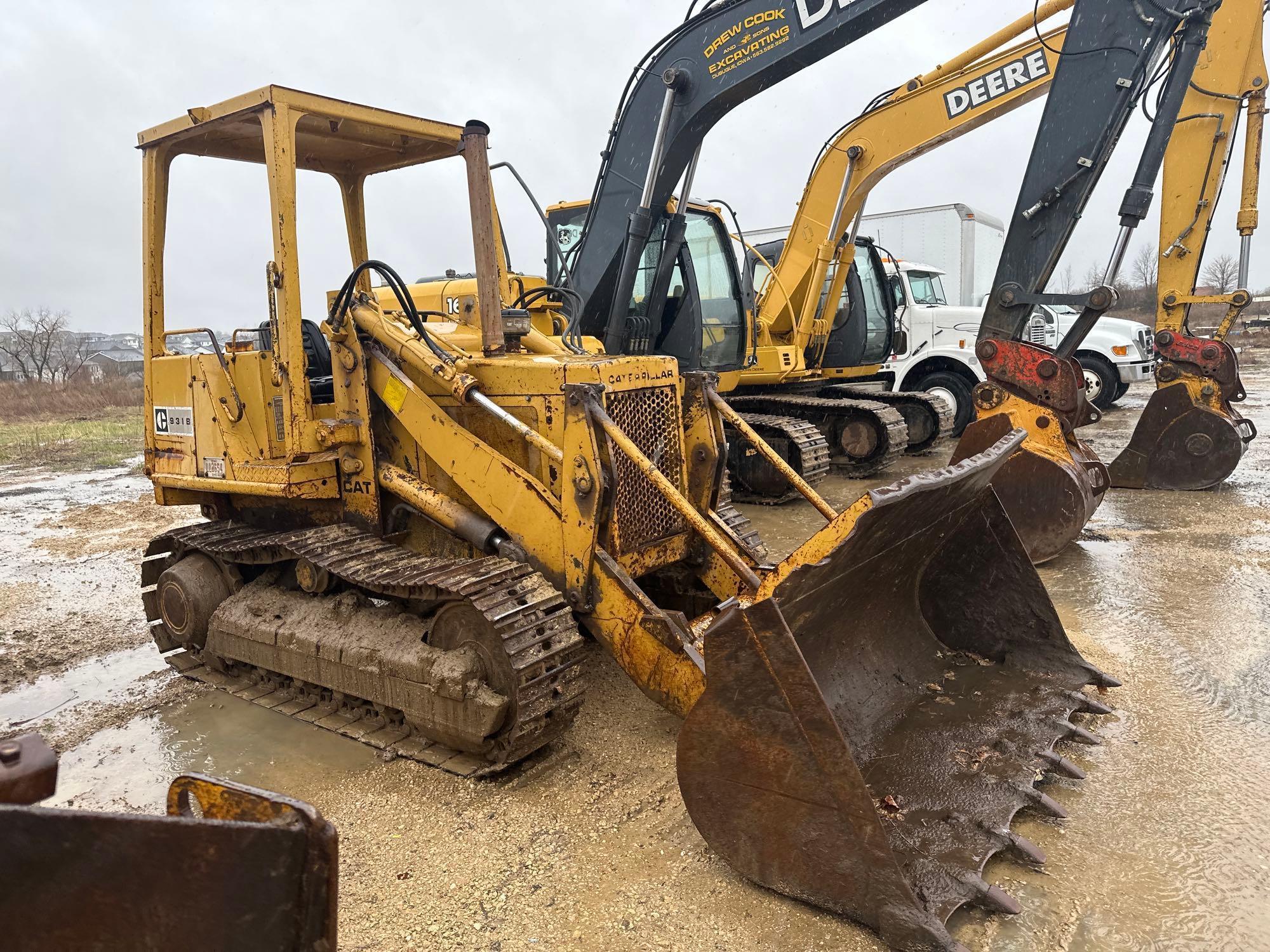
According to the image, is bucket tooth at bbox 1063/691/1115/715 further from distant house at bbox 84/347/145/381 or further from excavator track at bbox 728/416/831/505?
distant house at bbox 84/347/145/381

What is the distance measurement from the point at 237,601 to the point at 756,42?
5492mm

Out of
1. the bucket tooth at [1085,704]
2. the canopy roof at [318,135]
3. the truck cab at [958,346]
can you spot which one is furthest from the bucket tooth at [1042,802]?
the truck cab at [958,346]

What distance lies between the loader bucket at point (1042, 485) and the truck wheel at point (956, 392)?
6.70 metres

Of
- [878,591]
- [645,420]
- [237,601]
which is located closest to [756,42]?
[645,420]

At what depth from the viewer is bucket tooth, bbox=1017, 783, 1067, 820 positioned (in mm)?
2926

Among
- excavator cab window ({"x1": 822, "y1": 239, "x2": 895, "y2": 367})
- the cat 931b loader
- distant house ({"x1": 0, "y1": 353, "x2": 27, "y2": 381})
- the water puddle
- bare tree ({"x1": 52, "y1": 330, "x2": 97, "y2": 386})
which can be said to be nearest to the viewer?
the cat 931b loader

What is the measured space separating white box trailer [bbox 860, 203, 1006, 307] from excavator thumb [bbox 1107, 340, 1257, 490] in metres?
9.81

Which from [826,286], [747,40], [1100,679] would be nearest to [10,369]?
[826,286]

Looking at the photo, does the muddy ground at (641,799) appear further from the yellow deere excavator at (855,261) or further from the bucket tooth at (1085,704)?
the yellow deere excavator at (855,261)

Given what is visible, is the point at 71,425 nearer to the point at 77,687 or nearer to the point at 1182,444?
the point at 77,687

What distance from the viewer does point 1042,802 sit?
9.60 ft

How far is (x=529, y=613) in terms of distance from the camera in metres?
3.35

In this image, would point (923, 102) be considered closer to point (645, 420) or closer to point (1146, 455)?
point (1146, 455)

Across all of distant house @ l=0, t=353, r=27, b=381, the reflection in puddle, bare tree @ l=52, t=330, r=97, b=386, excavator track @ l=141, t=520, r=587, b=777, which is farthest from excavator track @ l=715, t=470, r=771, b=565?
distant house @ l=0, t=353, r=27, b=381
